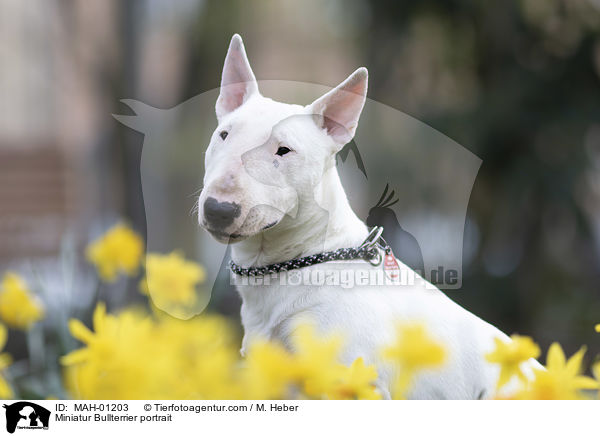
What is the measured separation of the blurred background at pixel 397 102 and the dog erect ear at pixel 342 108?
0.39 meters

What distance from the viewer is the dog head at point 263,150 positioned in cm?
64

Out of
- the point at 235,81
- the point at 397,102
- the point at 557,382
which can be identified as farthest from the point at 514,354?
the point at 397,102

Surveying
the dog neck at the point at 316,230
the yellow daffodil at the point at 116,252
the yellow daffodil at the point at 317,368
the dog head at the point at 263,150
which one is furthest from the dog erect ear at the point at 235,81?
the yellow daffodil at the point at 116,252

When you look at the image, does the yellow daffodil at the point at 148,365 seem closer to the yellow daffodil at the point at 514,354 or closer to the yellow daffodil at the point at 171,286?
the yellow daffodil at the point at 514,354

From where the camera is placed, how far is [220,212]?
63 centimetres

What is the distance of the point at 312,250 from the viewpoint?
0.73 meters

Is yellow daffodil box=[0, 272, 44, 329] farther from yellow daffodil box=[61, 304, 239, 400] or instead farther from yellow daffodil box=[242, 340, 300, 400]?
yellow daffodil box=[242, 340, 300, 400]

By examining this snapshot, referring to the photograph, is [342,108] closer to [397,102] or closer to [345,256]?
[345,256]

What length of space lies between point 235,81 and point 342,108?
Answer: 141 millimetres

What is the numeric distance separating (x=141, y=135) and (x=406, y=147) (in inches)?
18.2

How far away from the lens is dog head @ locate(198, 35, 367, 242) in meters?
0.64

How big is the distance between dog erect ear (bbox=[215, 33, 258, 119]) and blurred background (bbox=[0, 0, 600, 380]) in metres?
0.35

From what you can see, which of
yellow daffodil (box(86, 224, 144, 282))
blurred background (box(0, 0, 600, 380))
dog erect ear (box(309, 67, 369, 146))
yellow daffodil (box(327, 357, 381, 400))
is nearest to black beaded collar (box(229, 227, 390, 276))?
dog erect ear (box(309, 67, 369, 146))

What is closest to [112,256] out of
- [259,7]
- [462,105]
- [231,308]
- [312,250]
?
[231,308]
